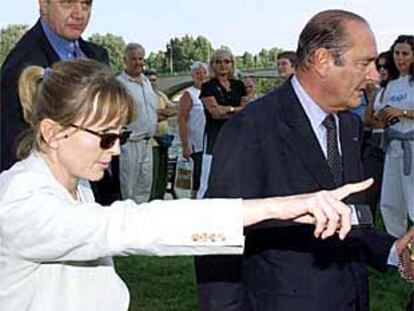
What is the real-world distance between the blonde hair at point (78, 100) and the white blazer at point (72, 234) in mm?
117

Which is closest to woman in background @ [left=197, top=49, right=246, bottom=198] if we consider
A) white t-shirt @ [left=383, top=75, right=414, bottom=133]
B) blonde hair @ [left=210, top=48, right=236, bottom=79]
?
blonde hair @ [left=210, top=48, right=236, bottom=79]

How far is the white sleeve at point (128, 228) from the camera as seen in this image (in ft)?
6.07

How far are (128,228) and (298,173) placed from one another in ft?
3.85

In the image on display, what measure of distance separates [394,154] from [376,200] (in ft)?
2.71

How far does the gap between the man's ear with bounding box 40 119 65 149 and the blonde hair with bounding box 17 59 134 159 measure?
1 cm

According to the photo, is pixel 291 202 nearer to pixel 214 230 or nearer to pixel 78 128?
pixel 214 230

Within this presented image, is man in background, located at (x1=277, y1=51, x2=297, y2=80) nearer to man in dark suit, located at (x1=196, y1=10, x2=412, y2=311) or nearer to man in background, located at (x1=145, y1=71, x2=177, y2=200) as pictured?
man in background, located at (x1=145, y1=71, x2=177, y2=200)

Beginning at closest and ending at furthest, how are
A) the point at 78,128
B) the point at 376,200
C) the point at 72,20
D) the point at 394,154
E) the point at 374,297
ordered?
the point at 78,128
the point at 72,20
the point at 374,297
the point at 394,154
the point at 376,200

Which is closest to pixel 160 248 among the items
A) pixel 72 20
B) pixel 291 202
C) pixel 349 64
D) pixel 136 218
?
pixel 136 218

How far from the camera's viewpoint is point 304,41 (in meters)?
3.13

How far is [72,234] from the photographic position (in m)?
1.89

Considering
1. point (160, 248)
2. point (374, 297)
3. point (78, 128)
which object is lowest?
point (374, 297)

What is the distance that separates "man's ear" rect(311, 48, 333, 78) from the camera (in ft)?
10.0

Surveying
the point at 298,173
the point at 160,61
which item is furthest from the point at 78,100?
the point at 160,61
